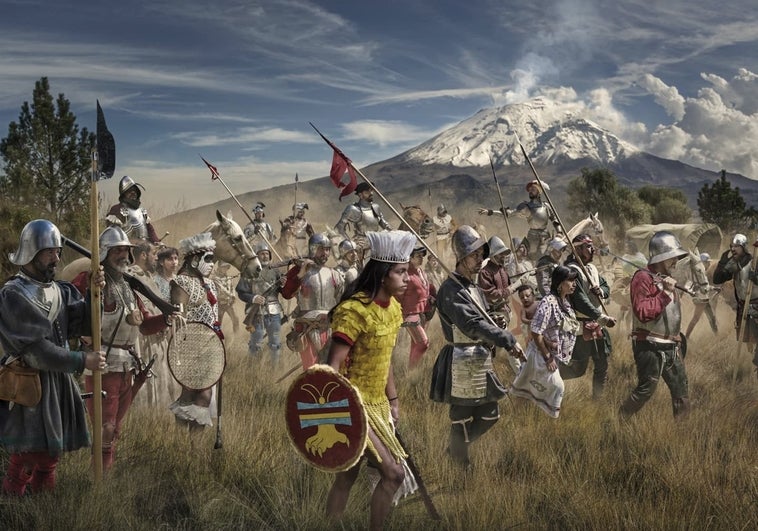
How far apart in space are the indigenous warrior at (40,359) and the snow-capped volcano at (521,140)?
133 metres

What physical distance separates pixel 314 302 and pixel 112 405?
12.7 feet

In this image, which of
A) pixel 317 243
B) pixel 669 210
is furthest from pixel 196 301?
pixel 669 210

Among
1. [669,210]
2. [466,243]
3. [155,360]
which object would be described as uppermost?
[669,210]

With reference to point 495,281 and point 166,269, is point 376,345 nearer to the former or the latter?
point 166,269

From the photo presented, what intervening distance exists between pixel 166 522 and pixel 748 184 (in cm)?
17192

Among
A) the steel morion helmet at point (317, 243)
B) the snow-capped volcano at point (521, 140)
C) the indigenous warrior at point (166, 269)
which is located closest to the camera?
the indigenous warrior at point (166, 269)

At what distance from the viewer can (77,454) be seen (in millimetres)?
5617

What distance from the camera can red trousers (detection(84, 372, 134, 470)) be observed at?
18.4ft

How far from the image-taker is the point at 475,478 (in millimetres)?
5426

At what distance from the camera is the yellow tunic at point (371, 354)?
13.3 feet

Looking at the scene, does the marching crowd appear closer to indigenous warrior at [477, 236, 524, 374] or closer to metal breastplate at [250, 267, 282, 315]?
indigenous warrior at [477, 236, 524, 374]

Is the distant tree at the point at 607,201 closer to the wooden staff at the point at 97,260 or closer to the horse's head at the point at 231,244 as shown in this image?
the horse's head at the point at 231,244

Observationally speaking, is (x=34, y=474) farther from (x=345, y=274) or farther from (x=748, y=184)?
(x=748, y=184)

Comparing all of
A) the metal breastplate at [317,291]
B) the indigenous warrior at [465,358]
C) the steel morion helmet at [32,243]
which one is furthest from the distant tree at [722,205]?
the steel morion helmet at [32,243]
